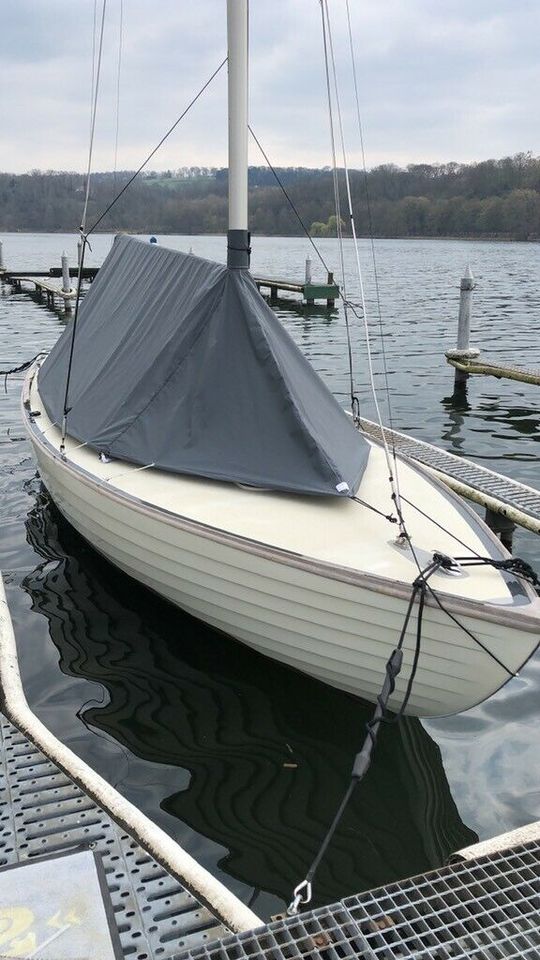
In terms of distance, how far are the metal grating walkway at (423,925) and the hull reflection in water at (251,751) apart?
887mm

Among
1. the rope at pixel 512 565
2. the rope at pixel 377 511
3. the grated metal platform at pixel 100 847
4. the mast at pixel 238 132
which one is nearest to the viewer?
the grated metal platform at pixel 100 847

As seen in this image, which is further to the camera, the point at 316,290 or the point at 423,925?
the point at 316,290

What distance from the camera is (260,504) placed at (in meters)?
5.60

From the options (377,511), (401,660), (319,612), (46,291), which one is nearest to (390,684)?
(401,660)

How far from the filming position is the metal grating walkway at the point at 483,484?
26.5 ft

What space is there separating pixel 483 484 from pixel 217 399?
4.12 metres

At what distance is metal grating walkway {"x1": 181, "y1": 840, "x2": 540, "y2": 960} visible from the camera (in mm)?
2957

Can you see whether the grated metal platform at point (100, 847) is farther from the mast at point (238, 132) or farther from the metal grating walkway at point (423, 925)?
the mast at point (238, 132)

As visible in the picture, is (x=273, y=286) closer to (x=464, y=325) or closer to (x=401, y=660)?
(x=464, y=325)

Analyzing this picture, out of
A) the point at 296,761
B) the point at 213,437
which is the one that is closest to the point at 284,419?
the point at 213,437

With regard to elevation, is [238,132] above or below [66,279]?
below

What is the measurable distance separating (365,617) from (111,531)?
A: 257cm

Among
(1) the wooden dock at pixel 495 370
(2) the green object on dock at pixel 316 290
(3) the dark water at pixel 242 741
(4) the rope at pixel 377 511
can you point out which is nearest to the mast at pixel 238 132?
(4) the rope at pixel 377 511

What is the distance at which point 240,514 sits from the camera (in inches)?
213
